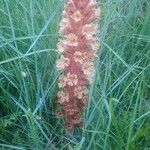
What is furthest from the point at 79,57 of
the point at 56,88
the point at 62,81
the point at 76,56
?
the point at 56,88

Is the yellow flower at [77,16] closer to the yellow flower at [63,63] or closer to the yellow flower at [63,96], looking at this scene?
the yellow flower at [63,63]

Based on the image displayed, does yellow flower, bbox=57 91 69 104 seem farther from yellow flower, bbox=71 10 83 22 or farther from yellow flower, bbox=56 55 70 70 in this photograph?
yellow flower, bbox=71 10 83 22

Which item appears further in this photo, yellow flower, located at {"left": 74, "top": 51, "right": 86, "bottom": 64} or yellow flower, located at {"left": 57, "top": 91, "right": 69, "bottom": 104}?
yellow flower, located at {"left": 57, "top": 91, "right": 69, "bottom": 104}

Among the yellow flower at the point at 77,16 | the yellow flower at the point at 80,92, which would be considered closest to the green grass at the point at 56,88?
the yellow flower at the point at 80,92

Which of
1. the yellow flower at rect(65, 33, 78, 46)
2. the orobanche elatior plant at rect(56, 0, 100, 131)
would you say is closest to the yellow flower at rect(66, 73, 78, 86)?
the orobanche elatior plant at rect(56, 0, 100, 131)

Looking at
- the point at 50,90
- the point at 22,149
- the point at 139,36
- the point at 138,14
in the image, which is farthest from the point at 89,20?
the point at 138,14

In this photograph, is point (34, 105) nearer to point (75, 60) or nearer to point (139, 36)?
point (75, 60)

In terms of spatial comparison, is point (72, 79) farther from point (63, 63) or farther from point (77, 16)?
point (77, 16)
